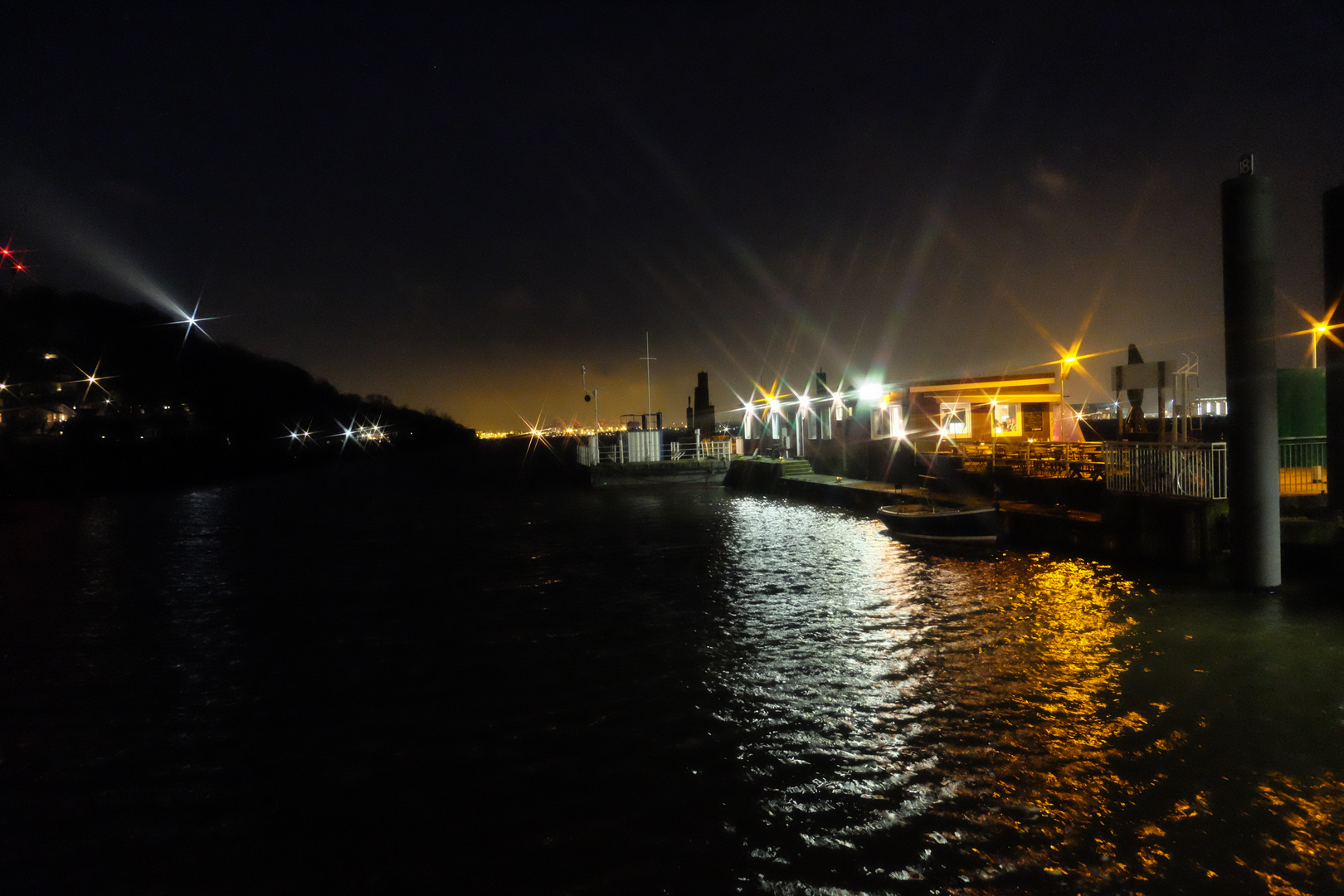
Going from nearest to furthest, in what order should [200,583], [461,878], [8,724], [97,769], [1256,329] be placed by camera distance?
[461,878]
[97,769]
[8,724]
[1256,329]
[200,583]

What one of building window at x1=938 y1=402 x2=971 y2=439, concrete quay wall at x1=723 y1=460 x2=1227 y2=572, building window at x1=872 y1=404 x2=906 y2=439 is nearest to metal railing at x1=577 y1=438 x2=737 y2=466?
building window at x1=872 y1=404 x2=906 y2=439

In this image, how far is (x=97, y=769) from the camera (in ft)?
25.0

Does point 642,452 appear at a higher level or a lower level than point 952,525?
higher

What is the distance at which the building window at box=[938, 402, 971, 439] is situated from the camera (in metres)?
32.9

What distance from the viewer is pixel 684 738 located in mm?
7824

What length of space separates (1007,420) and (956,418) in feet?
8.37

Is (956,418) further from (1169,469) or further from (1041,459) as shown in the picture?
(1169,469)

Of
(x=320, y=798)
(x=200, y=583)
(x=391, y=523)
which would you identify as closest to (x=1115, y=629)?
(x=320, y=798)

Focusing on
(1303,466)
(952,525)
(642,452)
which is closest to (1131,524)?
(1303,466)

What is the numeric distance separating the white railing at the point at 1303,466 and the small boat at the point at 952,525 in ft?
21.2

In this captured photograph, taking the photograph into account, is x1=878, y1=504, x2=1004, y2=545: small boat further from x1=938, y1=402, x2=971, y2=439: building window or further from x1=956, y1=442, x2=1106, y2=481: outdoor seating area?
x1=938, y1=402, x2=971, y2=439: building window

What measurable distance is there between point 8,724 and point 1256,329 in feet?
63.3

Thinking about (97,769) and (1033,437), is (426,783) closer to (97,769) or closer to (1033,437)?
(97,769)

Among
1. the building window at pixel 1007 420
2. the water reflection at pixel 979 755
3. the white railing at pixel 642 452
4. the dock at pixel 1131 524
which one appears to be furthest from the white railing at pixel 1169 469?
the white railing at pixel 642 452
